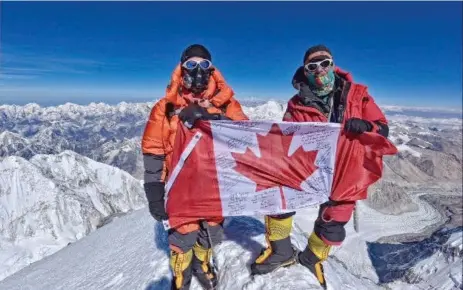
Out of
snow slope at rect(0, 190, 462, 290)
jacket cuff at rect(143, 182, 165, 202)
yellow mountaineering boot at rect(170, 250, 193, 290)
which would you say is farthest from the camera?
Result: snow slope at rect(0, 190, 462, 290)

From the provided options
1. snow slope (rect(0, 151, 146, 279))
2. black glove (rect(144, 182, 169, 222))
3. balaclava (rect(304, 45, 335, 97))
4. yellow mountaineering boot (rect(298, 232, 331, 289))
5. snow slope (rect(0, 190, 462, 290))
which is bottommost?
snow slope (rect(0, 151, 146, 279))

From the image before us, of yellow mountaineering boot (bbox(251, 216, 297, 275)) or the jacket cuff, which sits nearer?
the jacket cuff

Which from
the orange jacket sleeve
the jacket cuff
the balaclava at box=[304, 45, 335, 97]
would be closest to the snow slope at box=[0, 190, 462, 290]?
the jacket cuff

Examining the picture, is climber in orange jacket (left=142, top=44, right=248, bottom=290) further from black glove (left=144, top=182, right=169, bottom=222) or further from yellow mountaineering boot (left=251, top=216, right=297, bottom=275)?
yellow mountaineering boot (left=251, top=216, right=297, bottom=275)

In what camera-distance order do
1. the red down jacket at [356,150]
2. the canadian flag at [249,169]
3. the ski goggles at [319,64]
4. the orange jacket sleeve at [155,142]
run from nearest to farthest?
the orange jacket sleeve at [155,142], the ski goggles at [319,64], the red down jacket at [356,150], the canadian flag at [249,169]

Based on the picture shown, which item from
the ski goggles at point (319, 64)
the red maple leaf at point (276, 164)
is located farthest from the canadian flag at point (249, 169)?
the ski goggles at point (319, 64)

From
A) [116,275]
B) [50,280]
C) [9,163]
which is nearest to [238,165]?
[116,275]

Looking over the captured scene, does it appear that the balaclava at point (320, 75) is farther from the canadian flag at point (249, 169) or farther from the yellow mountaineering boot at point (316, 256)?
the yellow mountaineering boot at point (316, 256)
